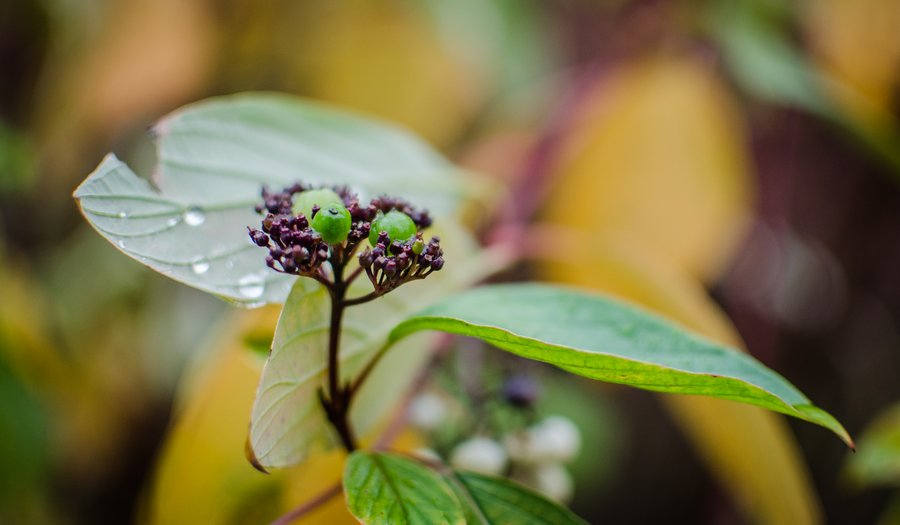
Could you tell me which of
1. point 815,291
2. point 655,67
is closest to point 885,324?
point 815,291

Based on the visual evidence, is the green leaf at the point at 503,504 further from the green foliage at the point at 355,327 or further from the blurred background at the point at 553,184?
the blurred background at the point at 553,184

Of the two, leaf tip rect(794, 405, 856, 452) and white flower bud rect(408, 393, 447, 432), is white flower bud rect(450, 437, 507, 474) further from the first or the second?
leaf tip rect(794, 405, 856, 452)

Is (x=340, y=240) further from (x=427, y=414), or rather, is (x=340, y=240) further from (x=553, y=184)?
(x=553, y=184)

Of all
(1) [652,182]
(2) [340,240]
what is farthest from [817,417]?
(1) [652,182]

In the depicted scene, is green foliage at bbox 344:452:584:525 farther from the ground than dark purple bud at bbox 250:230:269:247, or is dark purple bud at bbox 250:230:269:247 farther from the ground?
dark purple bud at bbox 250:230:269:247

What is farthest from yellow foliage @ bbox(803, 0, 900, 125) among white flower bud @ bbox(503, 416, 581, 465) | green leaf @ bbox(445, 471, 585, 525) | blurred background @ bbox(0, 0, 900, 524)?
green leaf @ bbox(445, 471, 585, 525)

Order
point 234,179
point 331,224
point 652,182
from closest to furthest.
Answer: point 331,224 → point 234,179 → point 652,182

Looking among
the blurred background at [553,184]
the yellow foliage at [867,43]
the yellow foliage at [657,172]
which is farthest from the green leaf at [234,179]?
the yellow foliage at [867,43]
